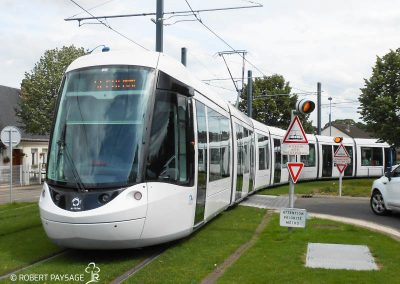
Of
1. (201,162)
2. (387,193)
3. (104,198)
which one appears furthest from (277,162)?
(104,198)

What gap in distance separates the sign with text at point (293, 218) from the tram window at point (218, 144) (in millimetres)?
1601

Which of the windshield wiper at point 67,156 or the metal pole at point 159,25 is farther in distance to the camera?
the metal pole at point 159,25

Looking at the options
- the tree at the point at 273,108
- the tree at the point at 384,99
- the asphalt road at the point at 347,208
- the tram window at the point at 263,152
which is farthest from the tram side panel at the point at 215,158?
the tree at the point at 273,108

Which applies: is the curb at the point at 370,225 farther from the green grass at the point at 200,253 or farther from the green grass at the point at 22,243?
the green grass at the point at 22,243

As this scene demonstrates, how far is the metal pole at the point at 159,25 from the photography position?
1652cm

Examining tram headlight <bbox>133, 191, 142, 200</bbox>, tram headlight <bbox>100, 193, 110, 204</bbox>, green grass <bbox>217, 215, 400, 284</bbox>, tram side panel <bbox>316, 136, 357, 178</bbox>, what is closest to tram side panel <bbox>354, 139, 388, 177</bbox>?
tram side panel <bbox>316, 136, 357, 178</bbox>

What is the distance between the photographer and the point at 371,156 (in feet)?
120

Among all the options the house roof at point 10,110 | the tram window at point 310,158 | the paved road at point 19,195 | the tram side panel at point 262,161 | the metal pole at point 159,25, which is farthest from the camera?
the house roof at point 10,110

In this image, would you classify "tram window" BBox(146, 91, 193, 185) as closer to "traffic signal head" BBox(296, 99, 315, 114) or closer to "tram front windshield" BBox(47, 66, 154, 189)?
"tram front windshield" BBox(47, 66, 154, 189)

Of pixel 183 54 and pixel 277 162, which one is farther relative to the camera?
pixel 277 162

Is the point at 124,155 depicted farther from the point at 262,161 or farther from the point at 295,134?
the point at 262,161

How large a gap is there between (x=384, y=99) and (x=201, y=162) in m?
20.9

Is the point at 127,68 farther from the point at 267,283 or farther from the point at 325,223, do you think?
the point at 325,223

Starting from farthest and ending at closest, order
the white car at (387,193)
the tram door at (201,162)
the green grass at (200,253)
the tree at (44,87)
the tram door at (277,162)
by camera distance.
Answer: the tree at (44,87) < the tram door at (277,162) < the white car at (387,193) < the tram door at (201,162) < the green grass at (200,253)
